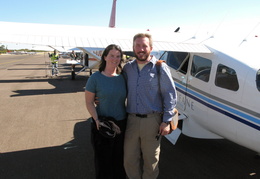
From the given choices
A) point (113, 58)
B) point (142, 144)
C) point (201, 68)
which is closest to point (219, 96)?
point (201, 68)

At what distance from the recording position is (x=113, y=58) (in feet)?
7.88

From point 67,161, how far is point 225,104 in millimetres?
2727

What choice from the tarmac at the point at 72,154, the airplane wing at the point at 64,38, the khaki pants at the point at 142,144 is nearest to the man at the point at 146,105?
the khaki pants at the point at 142,144

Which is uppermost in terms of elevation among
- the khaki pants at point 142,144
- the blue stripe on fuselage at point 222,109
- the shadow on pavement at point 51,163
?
the blue stripe on fuselage at point 222,109

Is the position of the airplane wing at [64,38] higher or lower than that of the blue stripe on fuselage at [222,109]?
higher

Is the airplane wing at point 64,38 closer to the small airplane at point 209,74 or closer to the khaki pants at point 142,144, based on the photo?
the small airplane at point 209,74

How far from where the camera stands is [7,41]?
9.82ft

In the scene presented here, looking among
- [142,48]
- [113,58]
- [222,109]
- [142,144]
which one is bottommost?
[142,144]

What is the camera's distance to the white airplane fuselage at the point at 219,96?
2760 millimetres

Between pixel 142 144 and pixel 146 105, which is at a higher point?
pixel 146 105

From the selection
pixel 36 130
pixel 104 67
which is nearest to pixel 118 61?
pixel 104 67

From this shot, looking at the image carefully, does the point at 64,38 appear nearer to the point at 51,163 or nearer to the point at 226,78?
the point at 51,163

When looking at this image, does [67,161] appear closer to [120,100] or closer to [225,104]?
[120,100]

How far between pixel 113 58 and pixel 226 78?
176 centimetres
